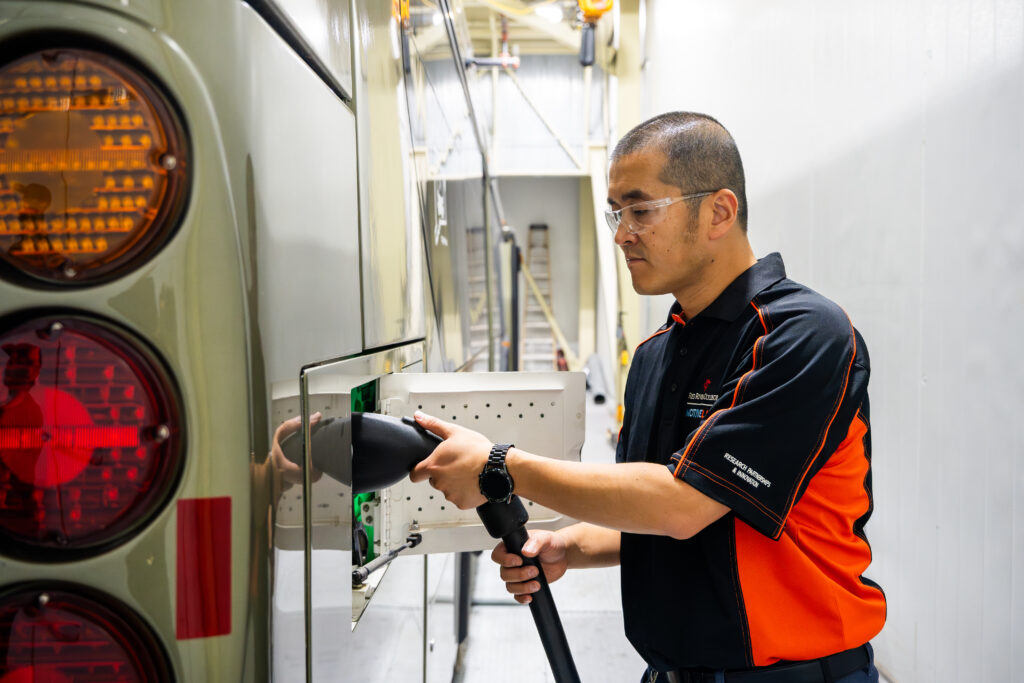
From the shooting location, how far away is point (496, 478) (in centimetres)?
116

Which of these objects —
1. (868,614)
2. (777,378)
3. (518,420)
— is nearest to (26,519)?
(518,420)

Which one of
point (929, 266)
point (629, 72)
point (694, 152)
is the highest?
point (629, 72)

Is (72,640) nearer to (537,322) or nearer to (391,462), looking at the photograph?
(391,462)

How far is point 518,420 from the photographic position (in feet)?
4.48

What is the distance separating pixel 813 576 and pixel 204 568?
1.01 m

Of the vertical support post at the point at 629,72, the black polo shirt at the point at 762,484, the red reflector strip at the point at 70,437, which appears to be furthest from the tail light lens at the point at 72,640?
the vertical support post at the point at 629,72

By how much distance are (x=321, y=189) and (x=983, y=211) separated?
1983 millimetres

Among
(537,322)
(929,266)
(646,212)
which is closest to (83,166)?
(646,212)

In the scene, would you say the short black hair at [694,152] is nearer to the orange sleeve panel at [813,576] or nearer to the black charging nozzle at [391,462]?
the orange sleeve panel at [813,576]

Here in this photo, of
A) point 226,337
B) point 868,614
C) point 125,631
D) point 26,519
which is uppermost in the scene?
point 226,337

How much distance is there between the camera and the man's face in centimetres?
132

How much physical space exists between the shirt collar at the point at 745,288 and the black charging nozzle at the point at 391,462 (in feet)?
1.79

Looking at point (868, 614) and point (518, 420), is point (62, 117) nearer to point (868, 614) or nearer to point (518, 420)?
point (518, 420)

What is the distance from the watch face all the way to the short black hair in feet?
2.16
